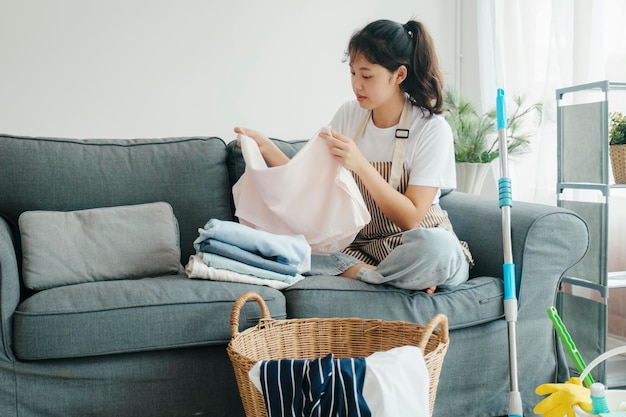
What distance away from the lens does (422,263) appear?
2045 millimetres

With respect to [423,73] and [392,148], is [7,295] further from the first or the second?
[423,73]

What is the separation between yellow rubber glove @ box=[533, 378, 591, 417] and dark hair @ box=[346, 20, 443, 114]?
3.58ft

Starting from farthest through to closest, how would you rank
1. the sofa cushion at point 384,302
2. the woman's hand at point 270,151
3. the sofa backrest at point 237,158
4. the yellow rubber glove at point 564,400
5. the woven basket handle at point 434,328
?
1. the sofa backrest at point 237,158
2. the woman's hand at point 270,151
3. the sofa cushion at point 384,302
4. the woven basket handle at point 434,328
5. the yellow rubber glove at point 564,400

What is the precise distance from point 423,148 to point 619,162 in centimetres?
74

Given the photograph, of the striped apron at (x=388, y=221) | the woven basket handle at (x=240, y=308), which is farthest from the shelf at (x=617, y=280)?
the woven basket handle at (x=240, y=308)

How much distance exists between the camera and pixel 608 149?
2.50 meters

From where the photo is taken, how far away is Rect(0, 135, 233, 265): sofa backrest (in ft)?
7.69

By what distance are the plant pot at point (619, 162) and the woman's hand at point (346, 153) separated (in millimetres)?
935

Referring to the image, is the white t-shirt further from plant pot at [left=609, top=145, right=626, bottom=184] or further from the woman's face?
plant pot at [left=609, top=145, right=626, bottom=184]

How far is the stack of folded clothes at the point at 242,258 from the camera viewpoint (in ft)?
6.86

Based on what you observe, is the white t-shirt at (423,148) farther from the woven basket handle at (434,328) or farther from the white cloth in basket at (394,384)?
the white cloth in basket at (394,384)

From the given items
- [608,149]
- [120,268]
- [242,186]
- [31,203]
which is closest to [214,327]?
[120,268]

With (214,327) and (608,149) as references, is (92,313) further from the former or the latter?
(608,149)

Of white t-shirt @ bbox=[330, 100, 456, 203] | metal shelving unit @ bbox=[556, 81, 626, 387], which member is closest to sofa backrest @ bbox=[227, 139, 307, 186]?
white t-shirt @ bbox=[330, 100, 456, 203]
